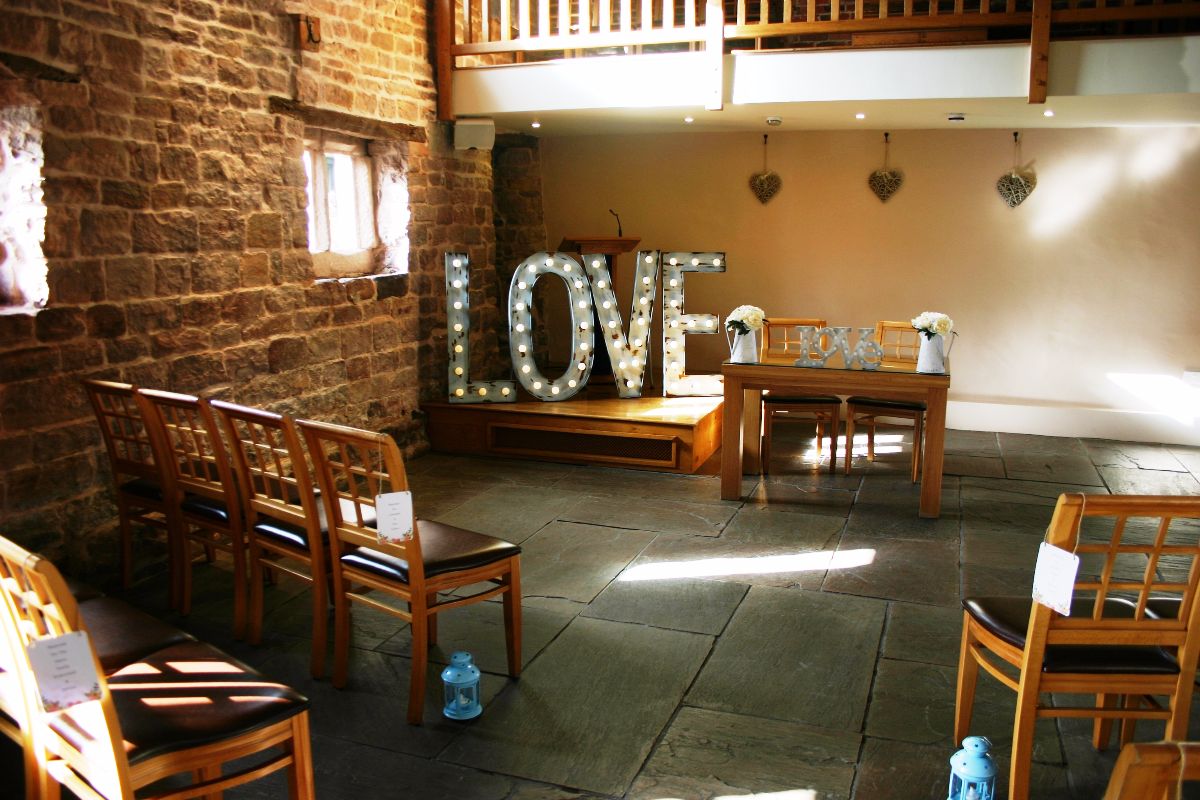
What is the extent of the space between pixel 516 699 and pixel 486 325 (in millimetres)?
4644

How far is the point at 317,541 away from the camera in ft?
10.9

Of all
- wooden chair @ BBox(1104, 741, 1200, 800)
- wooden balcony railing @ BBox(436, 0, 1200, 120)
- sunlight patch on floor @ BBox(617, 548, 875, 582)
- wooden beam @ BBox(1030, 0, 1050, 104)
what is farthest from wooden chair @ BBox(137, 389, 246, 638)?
wooden beam @ BBox(1030, 0, 1050, 104)

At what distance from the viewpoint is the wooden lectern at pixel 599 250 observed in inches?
277

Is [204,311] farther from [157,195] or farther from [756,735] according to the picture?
[756,735]

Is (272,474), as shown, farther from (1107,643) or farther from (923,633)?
(1107,643)

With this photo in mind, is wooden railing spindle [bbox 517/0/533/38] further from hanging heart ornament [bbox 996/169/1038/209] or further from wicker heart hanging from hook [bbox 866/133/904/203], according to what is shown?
hanging heart ornament [bbox 996/169/1038/209]

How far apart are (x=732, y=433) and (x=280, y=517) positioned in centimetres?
278

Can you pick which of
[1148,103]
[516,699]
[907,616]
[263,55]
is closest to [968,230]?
[1148,103]

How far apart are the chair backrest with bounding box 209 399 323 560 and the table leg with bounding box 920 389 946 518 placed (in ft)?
10.6

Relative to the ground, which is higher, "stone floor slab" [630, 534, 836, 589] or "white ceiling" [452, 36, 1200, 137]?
"white ceiling" [452, 36, 1200, 137]

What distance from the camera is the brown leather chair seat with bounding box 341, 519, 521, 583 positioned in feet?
10.1

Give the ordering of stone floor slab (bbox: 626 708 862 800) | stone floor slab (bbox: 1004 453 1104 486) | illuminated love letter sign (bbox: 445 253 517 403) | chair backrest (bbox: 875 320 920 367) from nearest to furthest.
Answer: stone floor slab (bbox: 626 708 862 800) → chair backrest (bbox: 875 320 920 367) → stone floor slab (bbox: 1004 453 1104 486) → illuminated love letter sign (bbox: 445 253 517 403)

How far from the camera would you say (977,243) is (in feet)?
23.7

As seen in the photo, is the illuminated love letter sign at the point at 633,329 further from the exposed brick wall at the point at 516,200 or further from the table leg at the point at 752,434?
the exposed brick wall at the point at 516,200
